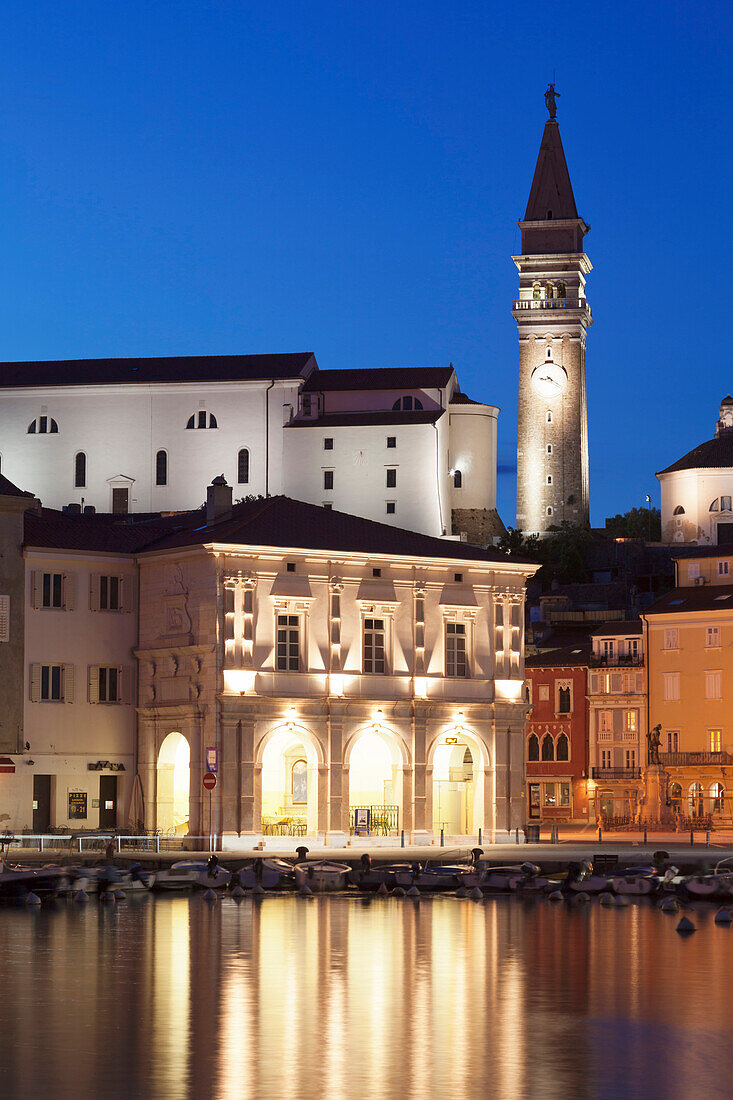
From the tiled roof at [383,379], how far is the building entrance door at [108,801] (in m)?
71.1

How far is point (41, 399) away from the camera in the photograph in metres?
140

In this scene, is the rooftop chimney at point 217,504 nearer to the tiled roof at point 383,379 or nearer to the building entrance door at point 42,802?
the building entrance door at point 42,802

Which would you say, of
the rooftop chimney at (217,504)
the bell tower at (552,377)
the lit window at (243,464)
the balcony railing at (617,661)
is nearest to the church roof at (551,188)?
the bell tower at (552,377)

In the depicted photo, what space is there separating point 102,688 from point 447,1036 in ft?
142

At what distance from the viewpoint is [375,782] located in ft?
238

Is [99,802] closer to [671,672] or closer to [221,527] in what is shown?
[221,527]

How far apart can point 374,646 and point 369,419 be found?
66574mm

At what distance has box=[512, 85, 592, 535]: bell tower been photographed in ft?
570

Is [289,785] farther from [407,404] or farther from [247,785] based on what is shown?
[407,404]

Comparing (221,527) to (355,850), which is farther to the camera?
(221,527)

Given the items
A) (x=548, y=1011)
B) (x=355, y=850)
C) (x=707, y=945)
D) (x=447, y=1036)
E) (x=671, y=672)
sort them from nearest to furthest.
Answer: (x=447, y=1036)
(x=548, y=1011)
(x=707, y=945)
(x=355, y=850)
(x=671, y=672)

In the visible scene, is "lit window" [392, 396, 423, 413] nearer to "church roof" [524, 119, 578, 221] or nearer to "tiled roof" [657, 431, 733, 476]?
"tiled roof" [657, 431, 733, 476]

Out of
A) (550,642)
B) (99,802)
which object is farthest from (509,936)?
(550,642)

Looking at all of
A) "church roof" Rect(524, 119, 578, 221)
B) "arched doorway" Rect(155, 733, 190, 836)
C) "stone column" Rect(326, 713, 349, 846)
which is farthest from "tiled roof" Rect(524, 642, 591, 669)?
"church roof" Rect(524, 119, 578, 221)
